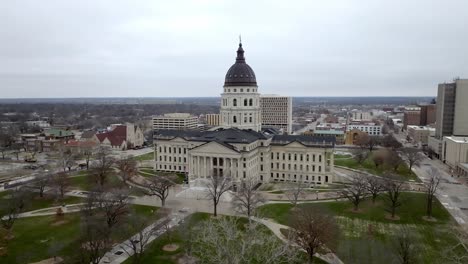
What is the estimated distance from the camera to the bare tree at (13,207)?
47619mm

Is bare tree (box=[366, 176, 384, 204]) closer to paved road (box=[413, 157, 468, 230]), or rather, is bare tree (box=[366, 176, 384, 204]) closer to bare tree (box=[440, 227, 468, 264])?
paved road (box=[413, 157, 468, 230])

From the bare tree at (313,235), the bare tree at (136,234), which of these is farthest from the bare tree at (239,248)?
the bare tree at (136,234)

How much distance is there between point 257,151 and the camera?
79062 millimetres

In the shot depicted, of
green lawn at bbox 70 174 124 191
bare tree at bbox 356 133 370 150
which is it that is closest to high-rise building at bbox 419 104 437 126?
bare tree at bbox 356 133 370 150

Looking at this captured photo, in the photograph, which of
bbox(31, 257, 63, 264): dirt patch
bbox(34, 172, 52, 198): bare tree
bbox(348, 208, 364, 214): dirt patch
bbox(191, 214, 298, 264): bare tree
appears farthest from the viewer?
bbox(34, 172, 52, 198): bare tree

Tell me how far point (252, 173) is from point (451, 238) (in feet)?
126

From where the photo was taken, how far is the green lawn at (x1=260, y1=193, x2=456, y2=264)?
42500 millimetres

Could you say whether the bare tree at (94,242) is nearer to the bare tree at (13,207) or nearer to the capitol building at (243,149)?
the bare tree at (13,207)

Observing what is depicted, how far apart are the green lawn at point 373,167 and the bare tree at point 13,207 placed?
7450 cm

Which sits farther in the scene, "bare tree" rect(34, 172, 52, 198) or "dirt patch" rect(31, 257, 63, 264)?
"bare tree" rect(34, 172, 52, 198)

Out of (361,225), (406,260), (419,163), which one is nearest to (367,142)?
(419,163)

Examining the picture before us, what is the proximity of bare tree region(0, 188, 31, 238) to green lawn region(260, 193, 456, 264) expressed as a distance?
36173mm

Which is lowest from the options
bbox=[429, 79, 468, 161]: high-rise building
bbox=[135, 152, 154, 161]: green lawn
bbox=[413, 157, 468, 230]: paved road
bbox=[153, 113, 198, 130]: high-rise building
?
bbox=[413, 157, 468, 230]: paved road

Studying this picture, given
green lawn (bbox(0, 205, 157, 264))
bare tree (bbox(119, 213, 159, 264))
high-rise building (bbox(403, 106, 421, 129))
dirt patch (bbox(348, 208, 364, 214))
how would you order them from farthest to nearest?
high-rise building (bbox(403, 106, 421, 129)) → dirt patch (bbox(348, 208, 364, 214)) → green lawn (bbox(0, 205, 157, 264)) → bare tree (bbox(119, 213, 159, 264))
